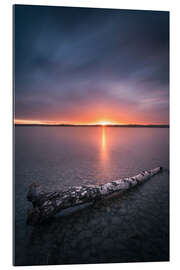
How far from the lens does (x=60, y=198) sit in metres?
2.03

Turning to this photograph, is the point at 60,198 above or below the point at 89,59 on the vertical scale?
below

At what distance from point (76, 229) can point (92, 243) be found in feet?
0.97

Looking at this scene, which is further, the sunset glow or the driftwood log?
the sunset glow

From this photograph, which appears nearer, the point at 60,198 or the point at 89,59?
the point at 60,198

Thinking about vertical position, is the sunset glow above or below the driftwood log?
above

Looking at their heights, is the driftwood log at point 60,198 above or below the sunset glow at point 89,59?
below

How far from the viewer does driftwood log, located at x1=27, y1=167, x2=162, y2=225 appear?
1886mm

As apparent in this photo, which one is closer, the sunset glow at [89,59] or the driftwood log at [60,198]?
the driftwood log at [60,198]

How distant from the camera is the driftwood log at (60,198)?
1.89 metres
